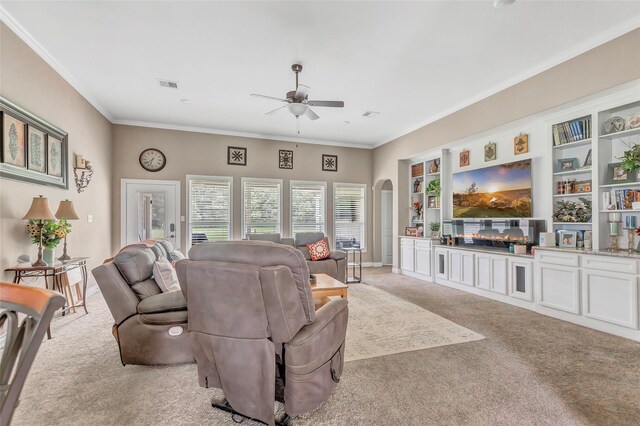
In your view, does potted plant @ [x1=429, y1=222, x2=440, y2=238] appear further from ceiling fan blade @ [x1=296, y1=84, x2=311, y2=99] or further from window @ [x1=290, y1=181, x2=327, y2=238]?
ceiling fan blade @ [x1=296, y1=84, x2=311, y2=99]

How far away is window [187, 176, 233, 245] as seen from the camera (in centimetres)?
661

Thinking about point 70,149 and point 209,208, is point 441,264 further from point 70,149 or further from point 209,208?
point 70,149

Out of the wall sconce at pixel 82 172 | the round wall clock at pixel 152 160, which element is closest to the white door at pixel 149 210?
the round wall clock at pixel 152 160

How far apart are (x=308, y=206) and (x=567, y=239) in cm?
497

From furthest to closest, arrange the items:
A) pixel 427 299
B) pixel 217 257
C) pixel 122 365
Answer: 1. pixel 427 299
2. pixel 122 365
3. pixel 217 257

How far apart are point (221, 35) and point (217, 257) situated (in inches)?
103

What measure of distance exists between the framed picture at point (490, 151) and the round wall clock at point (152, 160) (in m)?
6.10

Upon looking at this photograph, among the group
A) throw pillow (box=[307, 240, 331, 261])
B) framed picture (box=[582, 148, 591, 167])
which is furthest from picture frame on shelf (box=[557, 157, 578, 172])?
throw pillow (box=[307, 240, 331, 261])

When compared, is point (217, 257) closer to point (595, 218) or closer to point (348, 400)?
point (348, 400)

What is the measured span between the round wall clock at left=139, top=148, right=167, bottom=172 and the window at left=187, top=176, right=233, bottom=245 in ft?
1.93

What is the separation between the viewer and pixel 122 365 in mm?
2576

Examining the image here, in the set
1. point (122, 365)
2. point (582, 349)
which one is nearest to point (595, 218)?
point (582, 349)

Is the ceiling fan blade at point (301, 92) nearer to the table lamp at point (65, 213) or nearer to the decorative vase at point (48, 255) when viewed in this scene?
the table lamp at point (65, 213)

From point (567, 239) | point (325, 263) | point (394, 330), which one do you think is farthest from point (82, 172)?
point (567, 239)
